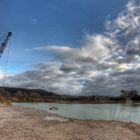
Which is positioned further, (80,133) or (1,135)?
(80,133)

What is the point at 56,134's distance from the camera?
2328 cm

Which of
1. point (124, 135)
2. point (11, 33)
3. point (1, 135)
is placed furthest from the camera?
point (11, 33)

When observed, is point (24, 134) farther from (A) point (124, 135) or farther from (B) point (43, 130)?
(A) point (124, 135)

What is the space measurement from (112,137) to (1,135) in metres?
9.45

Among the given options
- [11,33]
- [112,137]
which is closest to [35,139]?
[112,137]

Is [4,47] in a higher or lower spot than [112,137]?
higher

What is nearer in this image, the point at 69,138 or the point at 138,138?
the point at 69,138

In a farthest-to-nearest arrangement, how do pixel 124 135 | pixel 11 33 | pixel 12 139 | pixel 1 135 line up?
pixel 11 33
pixel 124 135
pixel 1 135
pixel 12 139

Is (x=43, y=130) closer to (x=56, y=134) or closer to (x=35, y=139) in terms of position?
(x=56, y=134)

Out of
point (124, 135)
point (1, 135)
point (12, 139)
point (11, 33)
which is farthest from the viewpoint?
point (11, 33)

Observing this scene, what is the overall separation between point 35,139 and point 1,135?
3.38 m

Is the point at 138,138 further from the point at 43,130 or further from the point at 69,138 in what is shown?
the point at 43,130

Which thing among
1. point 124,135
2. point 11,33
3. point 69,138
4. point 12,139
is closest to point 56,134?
point 69,138

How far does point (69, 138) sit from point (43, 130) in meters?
4.34
